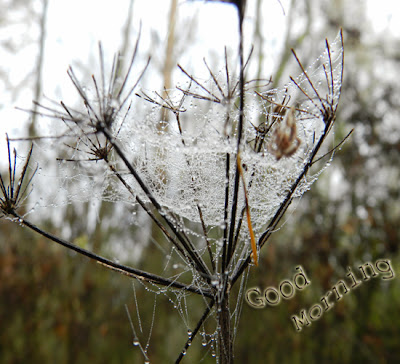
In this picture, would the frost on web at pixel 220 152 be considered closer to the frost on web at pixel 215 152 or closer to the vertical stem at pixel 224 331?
the frost on web at pixel 215 152

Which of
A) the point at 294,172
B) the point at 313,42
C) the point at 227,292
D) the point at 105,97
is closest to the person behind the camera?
the point at 105,97

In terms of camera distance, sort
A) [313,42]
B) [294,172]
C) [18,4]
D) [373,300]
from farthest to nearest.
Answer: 1. [18,4]
2. [313,42]
3. [373,300]
4. [294,172]

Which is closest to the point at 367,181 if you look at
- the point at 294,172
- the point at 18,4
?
the point at 294,172

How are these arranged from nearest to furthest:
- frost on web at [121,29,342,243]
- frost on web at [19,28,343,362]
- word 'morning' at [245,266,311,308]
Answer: frost on web at [19,28,343,362] → frost on web at [121,29,342,243] → word 'morning' at [245,266,311,308]

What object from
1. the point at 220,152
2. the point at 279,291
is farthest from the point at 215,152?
the point at 279,291

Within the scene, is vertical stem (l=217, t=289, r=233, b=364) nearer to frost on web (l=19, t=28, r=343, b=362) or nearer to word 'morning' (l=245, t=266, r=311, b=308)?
frost on web (l=19, t=28, r=343, b=362)

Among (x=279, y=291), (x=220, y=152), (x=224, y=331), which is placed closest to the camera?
(x=224, y=331)

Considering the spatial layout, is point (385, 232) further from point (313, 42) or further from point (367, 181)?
point (313, 42)

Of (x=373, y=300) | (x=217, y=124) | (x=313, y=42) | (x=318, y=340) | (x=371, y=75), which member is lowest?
(x=318, y=340)

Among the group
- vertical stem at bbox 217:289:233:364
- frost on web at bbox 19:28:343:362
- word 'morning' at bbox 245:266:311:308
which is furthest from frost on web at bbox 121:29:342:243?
word 'morning' at bbox 245:266:311:308

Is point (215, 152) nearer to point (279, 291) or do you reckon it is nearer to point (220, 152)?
point (220, 152)

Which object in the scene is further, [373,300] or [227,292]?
[373,300]
